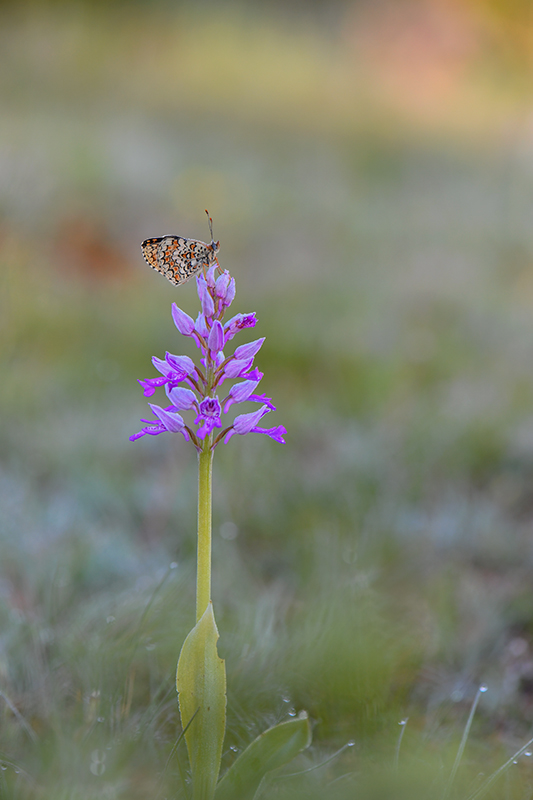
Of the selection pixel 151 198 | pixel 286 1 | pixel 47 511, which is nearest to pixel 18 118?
pixel 151 198

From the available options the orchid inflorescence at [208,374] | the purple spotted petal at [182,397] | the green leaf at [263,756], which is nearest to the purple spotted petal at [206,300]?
the orchid inflorescence at [208,374]

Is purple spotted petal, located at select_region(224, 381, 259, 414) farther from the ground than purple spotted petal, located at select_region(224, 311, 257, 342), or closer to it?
closer to it

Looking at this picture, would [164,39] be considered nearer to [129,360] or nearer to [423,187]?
[423,187]

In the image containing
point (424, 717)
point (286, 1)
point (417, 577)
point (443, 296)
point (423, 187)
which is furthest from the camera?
point (286, 1)

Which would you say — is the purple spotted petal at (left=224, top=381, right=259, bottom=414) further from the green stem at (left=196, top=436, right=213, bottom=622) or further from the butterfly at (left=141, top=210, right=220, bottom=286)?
the butterfly at (left=141, top=210, right=220, bottom=286)

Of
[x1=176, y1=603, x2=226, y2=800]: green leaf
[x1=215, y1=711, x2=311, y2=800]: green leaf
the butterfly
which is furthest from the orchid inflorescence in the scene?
[x1=215, y1=711, x2=311, y2=800]: green leaf

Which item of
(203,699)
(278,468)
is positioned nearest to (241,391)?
(203,699)
